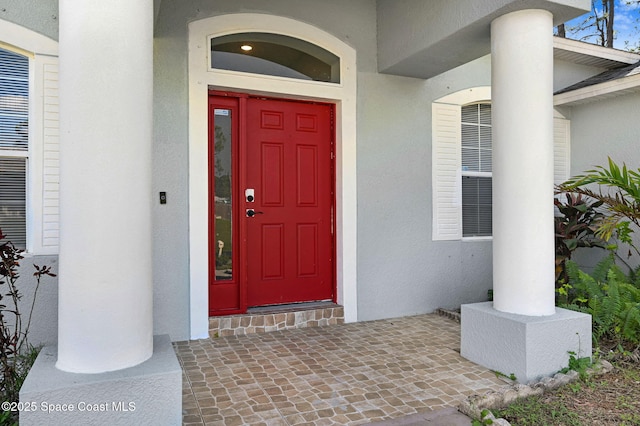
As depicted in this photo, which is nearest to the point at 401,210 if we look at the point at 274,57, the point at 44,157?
the point at 274,57

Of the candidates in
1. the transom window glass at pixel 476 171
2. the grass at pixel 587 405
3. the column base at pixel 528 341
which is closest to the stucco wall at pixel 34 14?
the column base at pixel 528 341

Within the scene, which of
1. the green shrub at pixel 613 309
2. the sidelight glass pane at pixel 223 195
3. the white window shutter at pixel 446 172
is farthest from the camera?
the white window shutter at pixel 446 172

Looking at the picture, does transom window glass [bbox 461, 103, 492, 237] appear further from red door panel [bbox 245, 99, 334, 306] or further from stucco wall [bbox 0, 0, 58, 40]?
stucco wall [bbox 0, 0, 58, 40]

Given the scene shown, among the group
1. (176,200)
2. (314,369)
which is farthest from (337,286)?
(176,200)

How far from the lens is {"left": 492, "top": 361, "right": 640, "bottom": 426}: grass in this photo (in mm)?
2607

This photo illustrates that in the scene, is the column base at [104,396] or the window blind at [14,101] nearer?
the column base at [104,396]

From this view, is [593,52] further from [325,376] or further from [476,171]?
[325,376]

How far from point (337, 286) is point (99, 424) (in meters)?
2.96

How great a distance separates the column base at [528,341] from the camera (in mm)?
3133

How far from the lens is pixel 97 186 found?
2.19m

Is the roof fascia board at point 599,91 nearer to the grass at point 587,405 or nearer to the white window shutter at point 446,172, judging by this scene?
the white window shutter at point 446,172

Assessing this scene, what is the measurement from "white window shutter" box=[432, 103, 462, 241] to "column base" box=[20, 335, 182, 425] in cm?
368

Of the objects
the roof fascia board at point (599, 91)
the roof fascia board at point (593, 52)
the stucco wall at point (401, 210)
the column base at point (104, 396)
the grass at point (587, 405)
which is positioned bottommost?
the grass at point (587, 405)

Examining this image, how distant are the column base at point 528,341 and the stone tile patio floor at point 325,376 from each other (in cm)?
15
